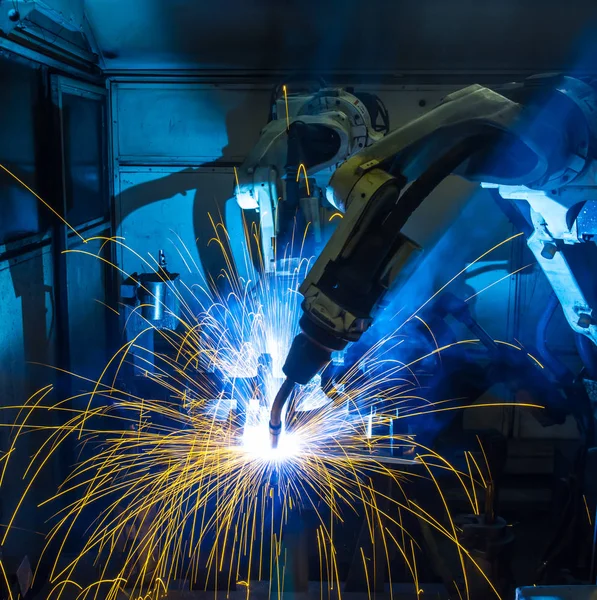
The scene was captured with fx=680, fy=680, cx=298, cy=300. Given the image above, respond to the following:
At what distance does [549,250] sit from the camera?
2883mm

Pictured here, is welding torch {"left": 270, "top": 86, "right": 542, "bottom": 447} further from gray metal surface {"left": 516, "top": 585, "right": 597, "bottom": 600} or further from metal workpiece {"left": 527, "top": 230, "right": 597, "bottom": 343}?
metal workpiece {"left": 527, "top": 230, "right": 597, "bottom": 343}

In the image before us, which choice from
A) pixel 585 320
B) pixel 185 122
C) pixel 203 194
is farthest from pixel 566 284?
pixel 185 122

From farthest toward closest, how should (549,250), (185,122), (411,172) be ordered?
(185,122) → (549,250) → (411,172)

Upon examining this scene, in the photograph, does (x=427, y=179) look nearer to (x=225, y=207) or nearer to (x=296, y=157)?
(x=296, y=157)

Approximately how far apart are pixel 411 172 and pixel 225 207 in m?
2.82

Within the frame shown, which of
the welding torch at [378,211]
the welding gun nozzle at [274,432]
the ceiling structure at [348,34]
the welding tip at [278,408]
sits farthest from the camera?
the ceiling structure at [348,34]

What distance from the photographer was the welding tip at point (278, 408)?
1.93 meters

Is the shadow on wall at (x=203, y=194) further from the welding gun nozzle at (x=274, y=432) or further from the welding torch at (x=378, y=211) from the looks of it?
the welding torch at (x=378, y=211)

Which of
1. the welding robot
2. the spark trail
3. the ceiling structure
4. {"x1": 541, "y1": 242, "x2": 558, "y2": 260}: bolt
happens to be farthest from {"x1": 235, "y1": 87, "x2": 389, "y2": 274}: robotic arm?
{"x1": 541, "y1": 242, "x2": 558, "y2": 260}: bolt

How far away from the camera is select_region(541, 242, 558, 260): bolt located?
2.87m

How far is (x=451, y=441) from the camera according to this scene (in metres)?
3.98

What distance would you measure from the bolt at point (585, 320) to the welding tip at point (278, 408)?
1.48m

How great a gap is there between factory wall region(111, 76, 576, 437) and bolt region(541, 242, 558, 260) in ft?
Answer: 4.87

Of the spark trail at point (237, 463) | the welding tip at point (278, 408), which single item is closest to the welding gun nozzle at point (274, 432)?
the welding tip at point (278, 408)
